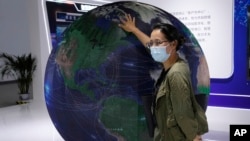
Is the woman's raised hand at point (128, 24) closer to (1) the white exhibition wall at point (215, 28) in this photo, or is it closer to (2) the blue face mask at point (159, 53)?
(2) the blue face mask at point (159, 53)

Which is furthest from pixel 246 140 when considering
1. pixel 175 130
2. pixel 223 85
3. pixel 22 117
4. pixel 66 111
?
pixel 22 117

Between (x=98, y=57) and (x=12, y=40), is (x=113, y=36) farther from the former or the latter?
(x=12, y=40)

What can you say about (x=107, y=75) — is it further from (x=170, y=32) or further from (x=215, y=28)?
(x=215, y=28)

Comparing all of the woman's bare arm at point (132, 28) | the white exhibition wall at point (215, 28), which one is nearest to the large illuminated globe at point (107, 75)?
the woman's bare arm at point (132, 28)

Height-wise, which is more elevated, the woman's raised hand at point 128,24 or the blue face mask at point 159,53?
the woman's raised hand at point 128,24

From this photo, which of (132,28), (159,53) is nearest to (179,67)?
(159,53)

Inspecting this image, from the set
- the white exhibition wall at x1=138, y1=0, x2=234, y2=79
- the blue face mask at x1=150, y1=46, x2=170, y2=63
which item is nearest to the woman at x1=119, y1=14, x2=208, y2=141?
the blue face mask at x1=150, y1=46, x2=170, y2=63

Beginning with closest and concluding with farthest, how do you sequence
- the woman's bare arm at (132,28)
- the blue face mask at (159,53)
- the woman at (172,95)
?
the woman at (172,95) → the blue face mask at (159,53) → the woman's bare arm at (132,28)

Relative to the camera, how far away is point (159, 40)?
206 centimetres

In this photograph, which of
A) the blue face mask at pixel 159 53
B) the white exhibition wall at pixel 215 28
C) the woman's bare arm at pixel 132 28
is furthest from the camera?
the white exhibition wall at pixel 215 28

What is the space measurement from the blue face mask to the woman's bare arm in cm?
9

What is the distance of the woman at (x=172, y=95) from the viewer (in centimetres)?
192

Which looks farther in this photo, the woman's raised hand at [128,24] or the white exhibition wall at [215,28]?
the white exhibition wall at [215,28]

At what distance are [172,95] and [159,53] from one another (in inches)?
11.5
